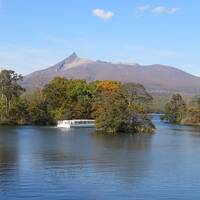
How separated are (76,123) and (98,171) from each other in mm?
55257

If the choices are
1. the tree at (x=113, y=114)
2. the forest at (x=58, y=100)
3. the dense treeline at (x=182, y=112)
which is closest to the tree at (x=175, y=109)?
the dense treeline at (x=182, y=112)

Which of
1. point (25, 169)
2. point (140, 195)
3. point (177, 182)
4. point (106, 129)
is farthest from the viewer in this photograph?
point (106, 129)

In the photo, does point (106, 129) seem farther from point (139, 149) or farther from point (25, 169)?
point (25, 169)

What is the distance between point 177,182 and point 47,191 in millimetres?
7183

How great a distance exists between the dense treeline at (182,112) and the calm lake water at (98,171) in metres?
59.6

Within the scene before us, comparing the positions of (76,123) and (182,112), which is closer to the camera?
(76,123)

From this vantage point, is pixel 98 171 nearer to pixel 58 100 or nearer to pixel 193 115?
pixel 58 100

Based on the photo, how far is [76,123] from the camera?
85.9 metres

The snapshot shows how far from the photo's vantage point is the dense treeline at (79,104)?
67.5 meters

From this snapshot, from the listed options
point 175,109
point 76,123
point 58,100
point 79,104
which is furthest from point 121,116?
point 175,109

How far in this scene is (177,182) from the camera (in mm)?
27328

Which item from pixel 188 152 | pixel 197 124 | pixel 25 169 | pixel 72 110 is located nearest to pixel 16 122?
pixel 72 110

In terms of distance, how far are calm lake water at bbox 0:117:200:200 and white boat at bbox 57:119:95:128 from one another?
33560mm

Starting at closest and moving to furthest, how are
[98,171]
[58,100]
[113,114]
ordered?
[98,171], [113,114], [58,100]
